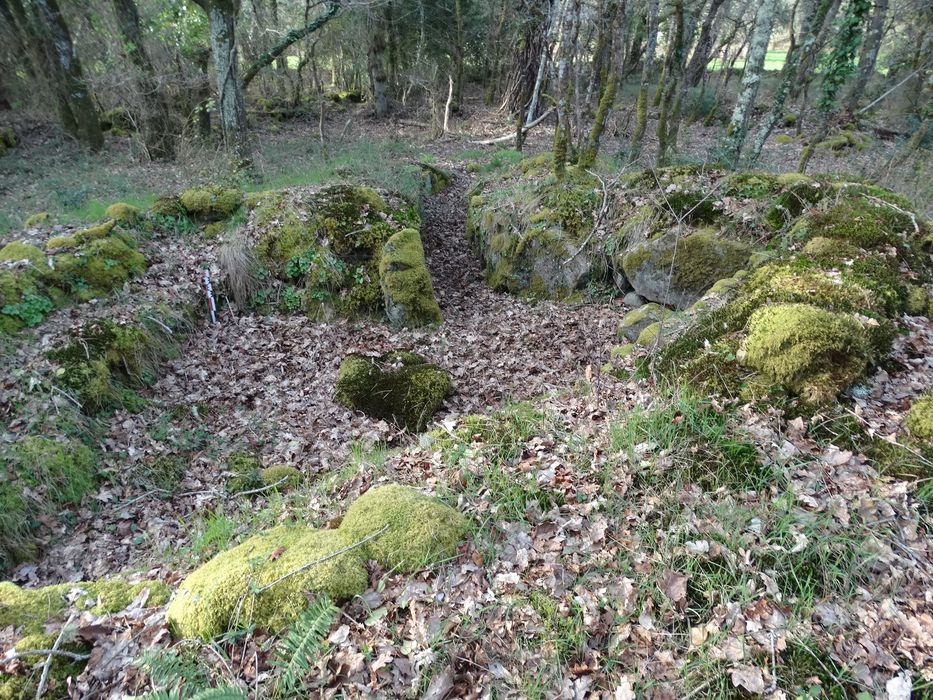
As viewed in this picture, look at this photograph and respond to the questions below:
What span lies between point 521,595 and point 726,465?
1689mm

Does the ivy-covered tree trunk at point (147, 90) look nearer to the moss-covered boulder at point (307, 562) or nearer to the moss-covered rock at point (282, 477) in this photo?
the moss-covered rock at point (282, 477)

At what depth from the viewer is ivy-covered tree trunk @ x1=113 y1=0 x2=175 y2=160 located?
44.5ft

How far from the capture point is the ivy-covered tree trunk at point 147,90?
1356 cm

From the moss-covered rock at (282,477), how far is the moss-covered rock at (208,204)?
5997mm

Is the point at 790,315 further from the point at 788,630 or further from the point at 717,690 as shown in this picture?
the point at 717,690

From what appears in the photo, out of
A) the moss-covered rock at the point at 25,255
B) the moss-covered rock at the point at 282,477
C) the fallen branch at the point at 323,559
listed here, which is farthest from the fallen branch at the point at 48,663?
the moss-covered rock at the point at 25,255

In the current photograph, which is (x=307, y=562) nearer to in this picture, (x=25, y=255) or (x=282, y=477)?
(x=282, y=477)

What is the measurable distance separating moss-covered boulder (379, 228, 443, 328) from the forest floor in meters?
2.69

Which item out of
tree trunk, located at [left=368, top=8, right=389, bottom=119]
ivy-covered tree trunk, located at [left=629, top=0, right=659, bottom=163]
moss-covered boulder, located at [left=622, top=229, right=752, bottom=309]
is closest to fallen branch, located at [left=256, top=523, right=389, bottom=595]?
moss-covered boulder, located at [left=622, top=229, right=752, bottom=309]

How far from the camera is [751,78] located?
969 centimetres

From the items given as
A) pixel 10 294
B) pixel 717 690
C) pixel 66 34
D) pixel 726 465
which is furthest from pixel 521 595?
pixel 66 34

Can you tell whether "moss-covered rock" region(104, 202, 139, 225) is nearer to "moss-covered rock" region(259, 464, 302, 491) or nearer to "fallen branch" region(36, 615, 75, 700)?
"moss-covered rock" region(259, 464, 302, 491)

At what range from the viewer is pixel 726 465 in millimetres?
3227

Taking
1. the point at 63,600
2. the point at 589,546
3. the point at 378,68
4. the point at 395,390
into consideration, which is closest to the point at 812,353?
the point at 589,546
